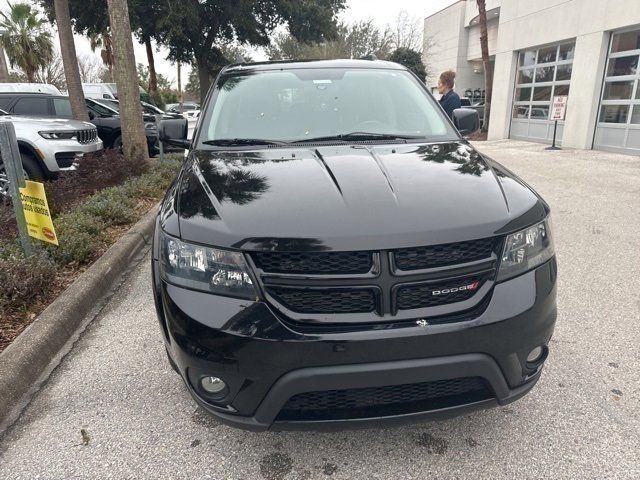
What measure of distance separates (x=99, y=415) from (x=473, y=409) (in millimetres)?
1821

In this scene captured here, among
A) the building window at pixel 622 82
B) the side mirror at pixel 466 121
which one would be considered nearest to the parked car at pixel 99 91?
the building window at pixel 622 82

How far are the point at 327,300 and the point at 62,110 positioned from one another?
10.9 meters

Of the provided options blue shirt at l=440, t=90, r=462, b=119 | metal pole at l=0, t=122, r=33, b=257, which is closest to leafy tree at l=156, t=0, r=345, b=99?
blue shirt at l=440, t=90, r=462, b=119

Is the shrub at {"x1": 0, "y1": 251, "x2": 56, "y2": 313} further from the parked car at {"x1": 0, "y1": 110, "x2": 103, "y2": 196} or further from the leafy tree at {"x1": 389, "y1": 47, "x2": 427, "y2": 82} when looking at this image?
the leafy tree at {"x1": 389, "y1": 47, "x2": 427, "y2": 82}

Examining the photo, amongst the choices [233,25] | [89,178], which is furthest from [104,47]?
[89,178]

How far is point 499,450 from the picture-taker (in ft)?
6.82

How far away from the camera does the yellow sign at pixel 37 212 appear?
348 centimetres

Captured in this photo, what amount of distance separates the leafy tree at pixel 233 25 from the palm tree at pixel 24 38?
45.9ft

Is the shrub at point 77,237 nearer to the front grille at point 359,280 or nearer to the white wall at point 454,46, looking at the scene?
the front grille at point 359,280

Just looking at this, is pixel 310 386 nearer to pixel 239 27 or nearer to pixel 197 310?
pixel 197 310

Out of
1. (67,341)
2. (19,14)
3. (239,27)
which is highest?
(19,14)

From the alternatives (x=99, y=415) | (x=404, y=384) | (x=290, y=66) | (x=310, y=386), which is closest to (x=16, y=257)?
(x=99, y=415)

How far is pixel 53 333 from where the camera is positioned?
2990 mm

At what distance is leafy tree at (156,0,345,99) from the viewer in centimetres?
1755
